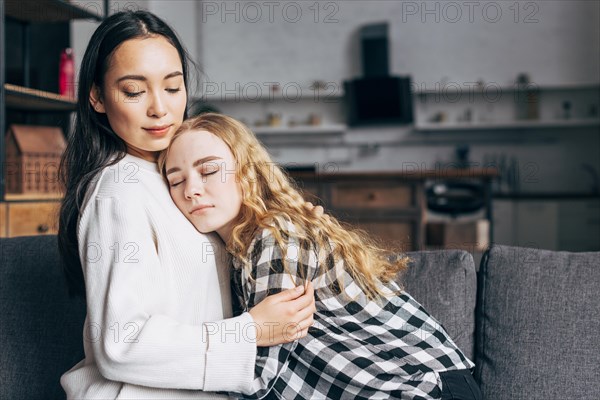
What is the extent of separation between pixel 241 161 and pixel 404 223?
2.80 m

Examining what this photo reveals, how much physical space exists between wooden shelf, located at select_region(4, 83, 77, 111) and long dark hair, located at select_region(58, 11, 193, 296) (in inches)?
57.6

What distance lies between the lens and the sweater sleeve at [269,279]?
3.30 feet

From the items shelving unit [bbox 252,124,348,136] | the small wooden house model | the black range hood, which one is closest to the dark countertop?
the black range hood

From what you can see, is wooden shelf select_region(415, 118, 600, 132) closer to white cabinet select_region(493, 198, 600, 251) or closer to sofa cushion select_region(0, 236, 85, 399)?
white cabinet select_region(493, 198, 600, 251)

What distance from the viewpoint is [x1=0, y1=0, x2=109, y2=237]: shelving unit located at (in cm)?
232

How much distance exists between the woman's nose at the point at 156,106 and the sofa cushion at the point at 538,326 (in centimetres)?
79

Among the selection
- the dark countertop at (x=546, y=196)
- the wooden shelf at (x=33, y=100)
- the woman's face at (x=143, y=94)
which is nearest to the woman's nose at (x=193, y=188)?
the woman's face at (x=143, y=94)

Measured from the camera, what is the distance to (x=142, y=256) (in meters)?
0.96

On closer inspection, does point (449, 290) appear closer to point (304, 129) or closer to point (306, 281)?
point (306, 281)

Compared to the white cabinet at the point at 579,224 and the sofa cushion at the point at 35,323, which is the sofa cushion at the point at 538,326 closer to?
the sofa cushion at the point at 35,323

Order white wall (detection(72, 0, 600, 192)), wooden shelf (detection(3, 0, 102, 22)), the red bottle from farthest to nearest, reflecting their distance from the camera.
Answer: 1. white wall (detection(72, 0, 600, 192))
2. the red bottle
3. wooden shelf (detection(3, 0, 102, 22))

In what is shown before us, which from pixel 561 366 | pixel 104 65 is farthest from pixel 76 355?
pixel 561 366

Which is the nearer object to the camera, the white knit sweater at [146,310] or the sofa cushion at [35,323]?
the white knit sweater at [146,310]

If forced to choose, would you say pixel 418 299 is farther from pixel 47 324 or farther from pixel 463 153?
pixel 463 153
